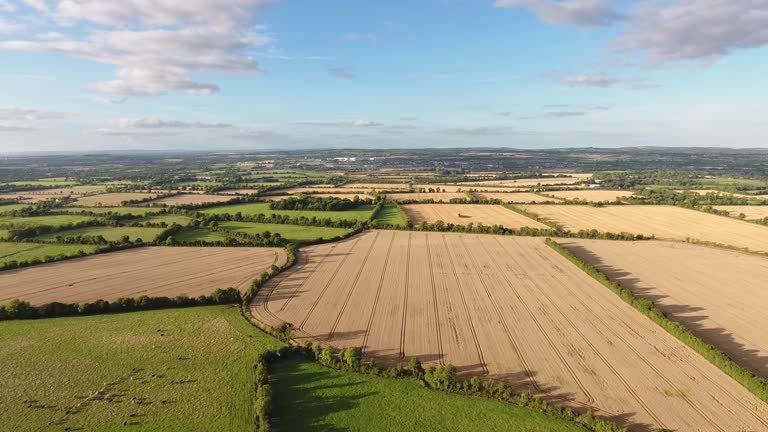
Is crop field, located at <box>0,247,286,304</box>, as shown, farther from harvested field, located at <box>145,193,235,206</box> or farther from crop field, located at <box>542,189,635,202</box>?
crop field, located at <box>542,189,635,202</box>

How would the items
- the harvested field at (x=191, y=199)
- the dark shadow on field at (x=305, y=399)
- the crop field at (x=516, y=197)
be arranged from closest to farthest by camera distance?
1. the dark shadow on field at (x=305, y=399)
2. the harvested field at (x=191, y=199)
3. the crop field at (x=516, y=197)

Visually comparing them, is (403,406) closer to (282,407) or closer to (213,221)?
(282,407)

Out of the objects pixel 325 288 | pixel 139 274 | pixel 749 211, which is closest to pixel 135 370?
pixel 325 288

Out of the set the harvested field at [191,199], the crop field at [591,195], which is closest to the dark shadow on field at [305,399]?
the harvested field at [191,199]

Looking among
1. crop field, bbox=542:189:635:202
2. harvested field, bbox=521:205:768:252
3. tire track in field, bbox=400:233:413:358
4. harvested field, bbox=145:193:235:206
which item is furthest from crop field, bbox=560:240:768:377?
harvested field, bbox=145:193:235:206

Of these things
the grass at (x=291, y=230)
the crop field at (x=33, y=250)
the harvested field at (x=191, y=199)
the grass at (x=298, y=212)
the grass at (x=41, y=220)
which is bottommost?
the crop field at (x=33, y=250)

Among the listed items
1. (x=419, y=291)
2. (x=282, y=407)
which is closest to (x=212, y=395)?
(x=282, y=407)

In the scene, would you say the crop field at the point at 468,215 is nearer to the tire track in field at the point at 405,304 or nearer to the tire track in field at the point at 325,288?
the tire track in field at the point at 405,304
